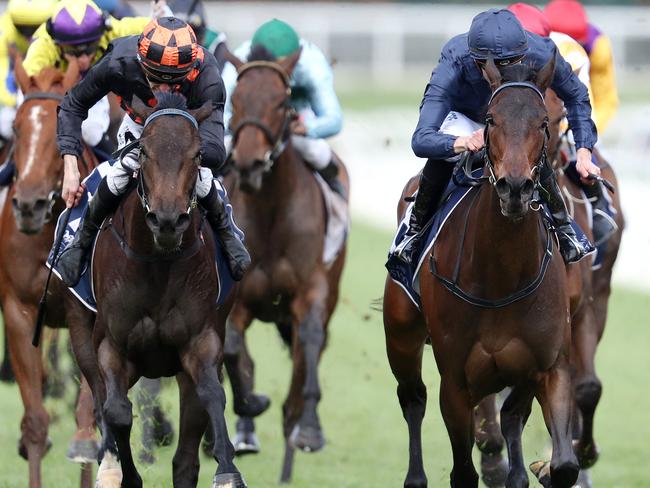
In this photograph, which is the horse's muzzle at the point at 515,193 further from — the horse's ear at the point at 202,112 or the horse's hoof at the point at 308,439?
the horse's hoof at the point at 308,439

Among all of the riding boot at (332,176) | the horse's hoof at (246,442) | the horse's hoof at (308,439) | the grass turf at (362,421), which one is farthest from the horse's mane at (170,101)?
the riding boot at (332,176)

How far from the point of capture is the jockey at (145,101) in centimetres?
709

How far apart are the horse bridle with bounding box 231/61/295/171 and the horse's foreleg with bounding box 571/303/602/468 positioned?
2123 millimetres

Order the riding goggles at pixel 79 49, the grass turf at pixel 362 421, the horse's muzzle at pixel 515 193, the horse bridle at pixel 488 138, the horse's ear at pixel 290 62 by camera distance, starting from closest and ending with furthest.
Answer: the horse's muzzle at pixel 515 193
the horse bridle at pixel 488 138
the riding goggles at pixel 79 49
the grass turf at pixel 362 421
the horse's ear at pixel 290 62

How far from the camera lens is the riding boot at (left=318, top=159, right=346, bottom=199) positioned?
35.9 feet

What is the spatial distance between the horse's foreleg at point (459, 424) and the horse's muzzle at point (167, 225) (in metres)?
1.45

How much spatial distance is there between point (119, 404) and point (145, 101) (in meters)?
1.44

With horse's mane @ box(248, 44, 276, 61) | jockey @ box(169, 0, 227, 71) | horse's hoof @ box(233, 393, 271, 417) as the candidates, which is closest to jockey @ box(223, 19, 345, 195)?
horse's mane @ box(248, 44, 276, 61)

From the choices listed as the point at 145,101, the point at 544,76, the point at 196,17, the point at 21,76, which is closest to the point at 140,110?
the point at 145,101

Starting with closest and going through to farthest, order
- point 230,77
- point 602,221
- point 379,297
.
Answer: point 602,221 < point 230,77 < point 379,297

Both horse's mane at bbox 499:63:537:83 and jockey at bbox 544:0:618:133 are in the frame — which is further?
jockey at bbox 544:0:618:133

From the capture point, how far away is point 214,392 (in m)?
7.09

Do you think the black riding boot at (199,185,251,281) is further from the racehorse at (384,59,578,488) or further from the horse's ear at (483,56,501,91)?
the horse's ear at (483,56,501,91)

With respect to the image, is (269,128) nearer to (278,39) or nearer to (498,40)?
(278,39)
